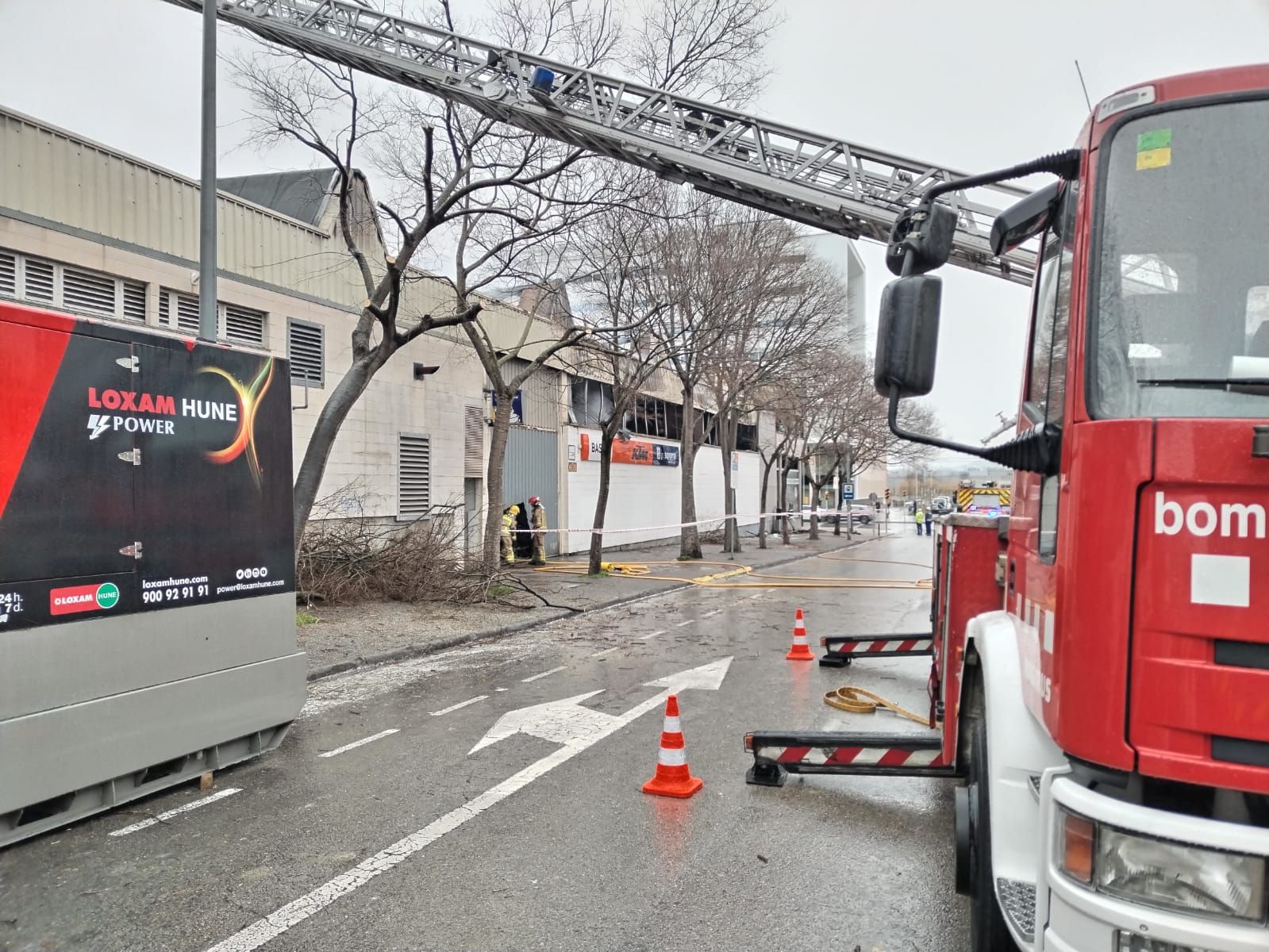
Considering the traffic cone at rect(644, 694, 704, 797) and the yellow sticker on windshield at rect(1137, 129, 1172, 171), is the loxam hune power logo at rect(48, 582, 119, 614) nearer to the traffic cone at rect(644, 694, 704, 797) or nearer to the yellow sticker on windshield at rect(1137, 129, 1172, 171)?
the traffic cone at rect(644, 694, 704, 797)

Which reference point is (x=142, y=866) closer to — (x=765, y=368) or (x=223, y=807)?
(x=223, y=807)

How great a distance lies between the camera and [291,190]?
18656mm

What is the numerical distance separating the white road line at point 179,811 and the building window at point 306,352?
11.8 meters

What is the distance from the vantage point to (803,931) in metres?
3.80

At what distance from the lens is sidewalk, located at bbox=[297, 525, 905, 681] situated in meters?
10.4

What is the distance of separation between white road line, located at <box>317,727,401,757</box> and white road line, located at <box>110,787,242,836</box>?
0.87 meters

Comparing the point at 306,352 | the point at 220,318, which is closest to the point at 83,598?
the point at 220,318

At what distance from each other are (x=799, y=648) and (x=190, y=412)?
712cm

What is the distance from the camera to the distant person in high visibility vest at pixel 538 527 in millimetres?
22812

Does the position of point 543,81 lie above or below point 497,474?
above

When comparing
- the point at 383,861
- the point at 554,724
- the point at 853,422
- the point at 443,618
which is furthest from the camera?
the point at 853,422

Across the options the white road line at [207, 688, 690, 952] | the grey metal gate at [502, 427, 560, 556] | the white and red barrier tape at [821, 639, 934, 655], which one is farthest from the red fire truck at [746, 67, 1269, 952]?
the grey metal gate at [502, 427, 560, 556]

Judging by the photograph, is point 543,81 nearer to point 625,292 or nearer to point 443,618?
point 443,618

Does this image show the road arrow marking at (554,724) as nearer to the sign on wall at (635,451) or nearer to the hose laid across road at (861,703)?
the hose laid across road at (861,703)
